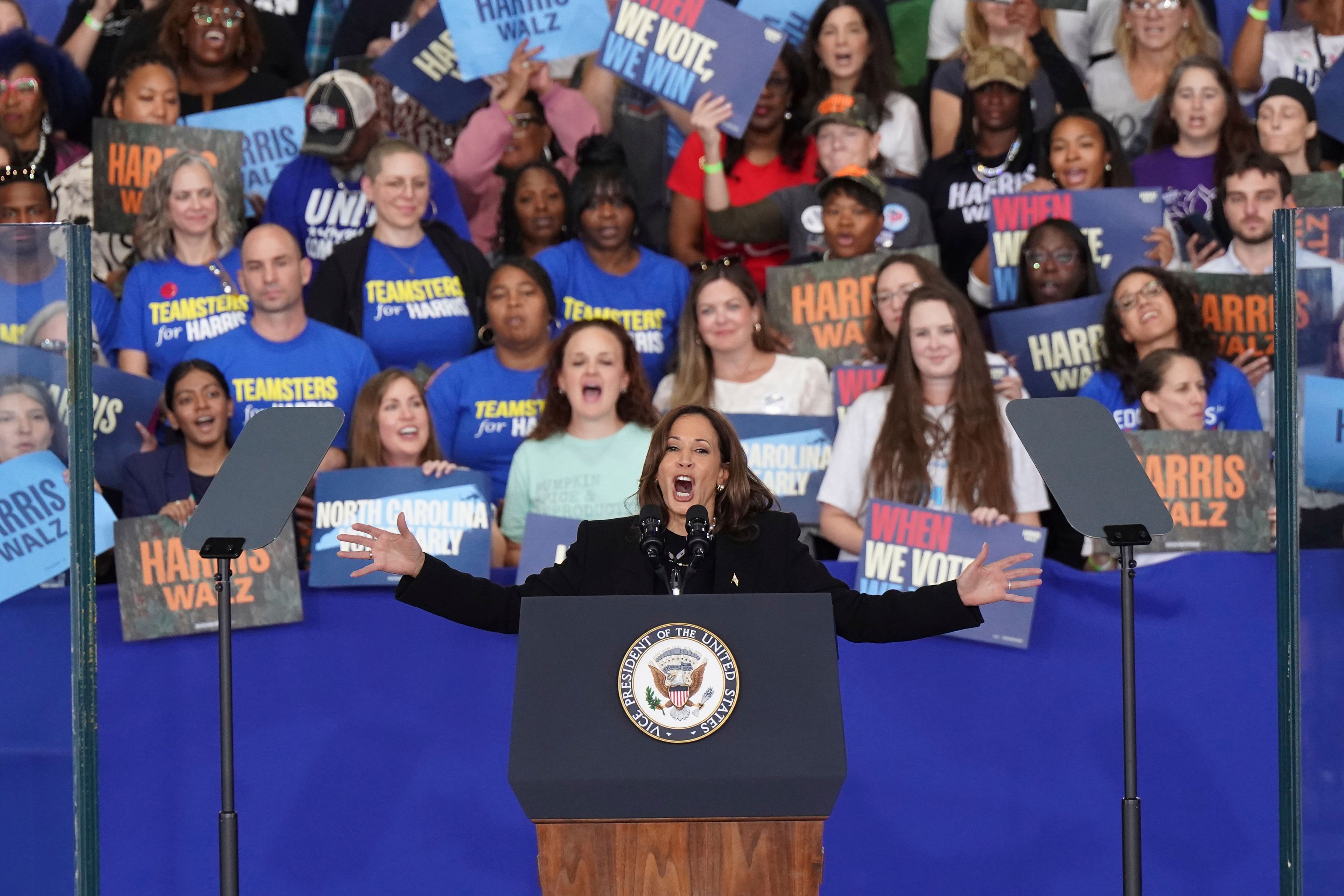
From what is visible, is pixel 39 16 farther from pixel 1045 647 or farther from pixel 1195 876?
pixel 1195 876

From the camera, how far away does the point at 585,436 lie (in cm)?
516

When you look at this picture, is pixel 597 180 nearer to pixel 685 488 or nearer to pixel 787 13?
pixel 787 13

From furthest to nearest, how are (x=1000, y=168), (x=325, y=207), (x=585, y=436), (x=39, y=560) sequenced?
(x=325, y=207) → (x=1000, y=168) → (x=585, y=436) → (x=39, y=560)

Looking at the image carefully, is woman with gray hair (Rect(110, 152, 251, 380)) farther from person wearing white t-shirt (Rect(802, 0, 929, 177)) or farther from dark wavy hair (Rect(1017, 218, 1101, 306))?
dark wavy hair (Rect(1017, 218, 1101, 306))

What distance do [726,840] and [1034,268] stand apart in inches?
129

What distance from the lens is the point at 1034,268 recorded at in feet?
18.6

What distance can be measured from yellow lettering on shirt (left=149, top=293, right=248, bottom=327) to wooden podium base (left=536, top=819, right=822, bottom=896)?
136 inches

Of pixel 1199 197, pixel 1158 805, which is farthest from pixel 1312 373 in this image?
pixel 1199 197

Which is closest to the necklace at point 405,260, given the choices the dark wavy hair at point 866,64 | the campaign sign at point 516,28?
the campaign sign at point 516,28

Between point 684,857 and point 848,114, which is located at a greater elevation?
point 848,114

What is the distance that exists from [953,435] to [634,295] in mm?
1520

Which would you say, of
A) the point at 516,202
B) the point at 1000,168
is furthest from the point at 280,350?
the point at 1000,168

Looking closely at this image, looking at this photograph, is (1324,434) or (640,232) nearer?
(1324,434)

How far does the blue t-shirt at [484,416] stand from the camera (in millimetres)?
5582
